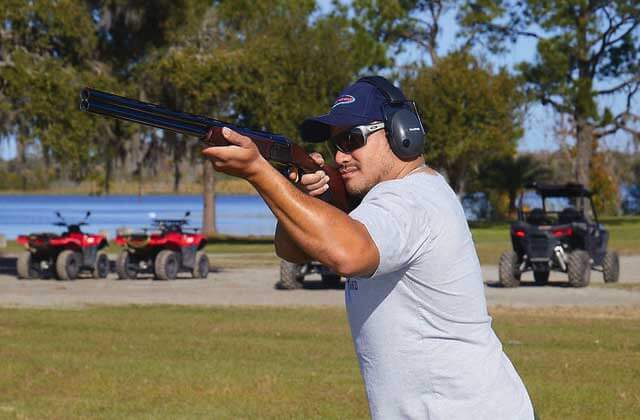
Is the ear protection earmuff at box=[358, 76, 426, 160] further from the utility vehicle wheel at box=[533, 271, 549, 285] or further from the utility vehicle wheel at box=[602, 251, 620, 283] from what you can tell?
the utility vehicle wheel at box=[602, 251, 620, 283]

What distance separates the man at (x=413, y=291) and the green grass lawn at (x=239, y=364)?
5.82m

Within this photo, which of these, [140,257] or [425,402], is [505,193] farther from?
[425,402]

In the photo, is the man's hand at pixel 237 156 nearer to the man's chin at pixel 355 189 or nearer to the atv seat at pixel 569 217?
the man's chin at pixel 355 189

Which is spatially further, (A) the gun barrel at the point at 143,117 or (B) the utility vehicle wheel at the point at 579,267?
(B) the utility vehicle wheel at the point at 579,267

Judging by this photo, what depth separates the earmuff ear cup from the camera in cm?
415

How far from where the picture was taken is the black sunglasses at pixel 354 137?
4.15m

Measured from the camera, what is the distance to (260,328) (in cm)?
1662

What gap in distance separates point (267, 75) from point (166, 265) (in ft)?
26.1

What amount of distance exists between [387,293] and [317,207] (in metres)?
0.59

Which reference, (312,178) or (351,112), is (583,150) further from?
(351,112)

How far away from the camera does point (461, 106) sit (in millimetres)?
60844

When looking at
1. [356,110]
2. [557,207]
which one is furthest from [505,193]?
[356,110]

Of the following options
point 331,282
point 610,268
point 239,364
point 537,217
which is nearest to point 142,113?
point 239,364

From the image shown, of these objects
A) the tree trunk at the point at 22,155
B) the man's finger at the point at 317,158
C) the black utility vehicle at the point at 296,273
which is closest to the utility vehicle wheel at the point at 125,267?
the black utility vehicle at the point at 296,273
